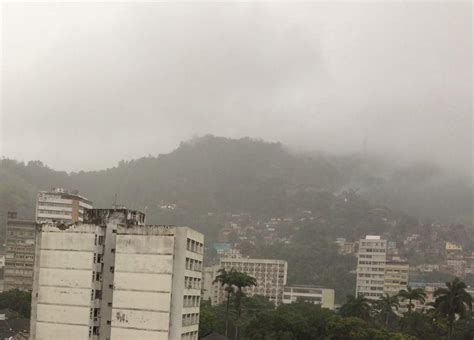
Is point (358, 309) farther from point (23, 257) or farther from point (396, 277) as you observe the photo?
point (396, 277)

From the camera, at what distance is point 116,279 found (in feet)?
157

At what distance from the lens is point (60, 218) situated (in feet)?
458

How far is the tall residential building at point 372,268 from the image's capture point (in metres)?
175

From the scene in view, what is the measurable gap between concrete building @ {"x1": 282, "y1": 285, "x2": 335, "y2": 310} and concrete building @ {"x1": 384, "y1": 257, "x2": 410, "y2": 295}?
905 inches

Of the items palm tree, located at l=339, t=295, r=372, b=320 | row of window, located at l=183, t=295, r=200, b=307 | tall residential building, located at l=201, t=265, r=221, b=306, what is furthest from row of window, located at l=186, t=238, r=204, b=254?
tall residential building, located at l=201, t=265, r=221, b=306

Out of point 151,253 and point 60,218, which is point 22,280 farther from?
point 151,253

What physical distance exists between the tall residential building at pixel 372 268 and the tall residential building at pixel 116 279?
133 m

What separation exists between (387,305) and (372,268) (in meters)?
71.2

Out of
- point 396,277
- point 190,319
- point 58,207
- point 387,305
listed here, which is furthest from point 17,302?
point 396,277

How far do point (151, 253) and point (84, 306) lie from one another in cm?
698

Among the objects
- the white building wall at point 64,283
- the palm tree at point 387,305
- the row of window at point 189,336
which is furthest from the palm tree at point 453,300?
the white building wall at point 64,283

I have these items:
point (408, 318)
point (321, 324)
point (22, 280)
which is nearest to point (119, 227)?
point (321, 324)

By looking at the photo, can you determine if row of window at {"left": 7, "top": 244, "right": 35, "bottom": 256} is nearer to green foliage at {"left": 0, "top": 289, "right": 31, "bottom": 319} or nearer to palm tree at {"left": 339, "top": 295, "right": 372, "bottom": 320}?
green foliage at {"left": 0, "top": 289, "right": 31, "bottom": 319}

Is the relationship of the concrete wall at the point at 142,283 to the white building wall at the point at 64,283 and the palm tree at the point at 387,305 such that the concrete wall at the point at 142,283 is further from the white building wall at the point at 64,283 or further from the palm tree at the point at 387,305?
the palm tree at the point at 387,305
